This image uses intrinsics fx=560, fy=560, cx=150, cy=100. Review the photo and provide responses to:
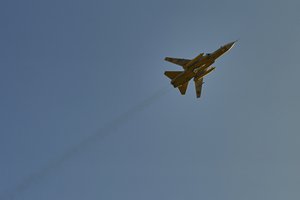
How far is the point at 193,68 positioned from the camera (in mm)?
119375

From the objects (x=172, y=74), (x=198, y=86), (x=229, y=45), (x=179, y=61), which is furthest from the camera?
(x=198, y=86)

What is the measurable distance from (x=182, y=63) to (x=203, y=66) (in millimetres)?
4803

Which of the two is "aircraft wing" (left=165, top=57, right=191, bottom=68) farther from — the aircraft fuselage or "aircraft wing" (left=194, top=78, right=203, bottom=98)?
"aircraft wing" (left=194, top=78, right=203, bottom=98)

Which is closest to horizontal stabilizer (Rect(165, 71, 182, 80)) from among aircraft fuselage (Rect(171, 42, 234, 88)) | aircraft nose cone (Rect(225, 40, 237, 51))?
aircraft fuselage (Rect(171, 42, 234, 88))

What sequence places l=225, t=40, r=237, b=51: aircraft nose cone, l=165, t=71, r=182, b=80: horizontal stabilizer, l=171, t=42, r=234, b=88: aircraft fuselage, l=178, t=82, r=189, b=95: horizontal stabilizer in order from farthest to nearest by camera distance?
1. l=178, t=82, r=189, b=95: horizontal stabilizer
2. l=165, t=71, r=182, b=80: horizontal stabilizer
3. l=225, t=40, r=237, b=51: aircraft nose cone
4. l=171, t=42, r=234, b=88: aircraft fuselage

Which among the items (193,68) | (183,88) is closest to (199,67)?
(193,68)

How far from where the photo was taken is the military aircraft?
11850 centimetres

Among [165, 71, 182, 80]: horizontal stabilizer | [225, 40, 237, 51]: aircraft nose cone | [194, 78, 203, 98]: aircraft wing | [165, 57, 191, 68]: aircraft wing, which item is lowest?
[194, 78, 203, 98]: aircraft wing

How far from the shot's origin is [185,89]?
124 metres

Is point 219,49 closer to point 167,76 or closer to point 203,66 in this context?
point 203,66

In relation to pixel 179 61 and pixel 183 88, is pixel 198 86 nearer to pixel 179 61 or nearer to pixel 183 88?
pixel 183 88

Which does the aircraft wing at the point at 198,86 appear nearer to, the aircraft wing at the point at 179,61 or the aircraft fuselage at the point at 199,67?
the aircraft fuselage at the point at 199,67

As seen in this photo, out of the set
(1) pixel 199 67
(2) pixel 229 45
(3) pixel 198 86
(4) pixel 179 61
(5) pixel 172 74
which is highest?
(4) pixel 179 61

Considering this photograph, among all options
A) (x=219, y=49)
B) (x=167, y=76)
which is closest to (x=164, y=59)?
(x=167, y=76)
